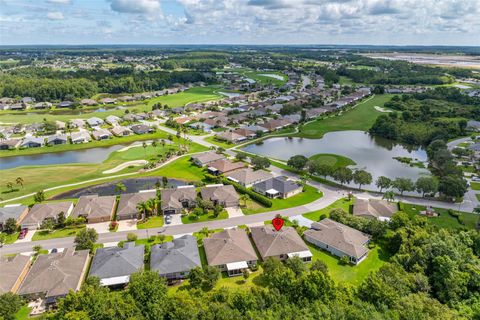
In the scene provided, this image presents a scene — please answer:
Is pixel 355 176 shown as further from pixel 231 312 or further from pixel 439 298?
pixel 231 312

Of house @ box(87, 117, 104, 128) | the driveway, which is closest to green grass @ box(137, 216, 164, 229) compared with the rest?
the driveway

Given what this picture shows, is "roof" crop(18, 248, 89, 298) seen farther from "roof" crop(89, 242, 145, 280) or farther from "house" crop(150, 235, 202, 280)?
"house" crop(150, 235, 202, 280)

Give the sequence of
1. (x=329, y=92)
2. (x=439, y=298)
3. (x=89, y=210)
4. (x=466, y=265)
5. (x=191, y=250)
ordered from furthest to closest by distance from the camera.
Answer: (x=329, y=92), (x=89, y=210), (x=191, y=250), (x=466, y=265), (x=439, y=298)

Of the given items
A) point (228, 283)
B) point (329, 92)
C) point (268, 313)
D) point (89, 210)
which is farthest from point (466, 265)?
point (329, 92)

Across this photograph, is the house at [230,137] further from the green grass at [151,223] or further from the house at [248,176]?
the green grass at [151,223]

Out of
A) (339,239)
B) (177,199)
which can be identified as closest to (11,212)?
(177,199)

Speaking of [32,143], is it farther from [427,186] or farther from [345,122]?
[345,122]

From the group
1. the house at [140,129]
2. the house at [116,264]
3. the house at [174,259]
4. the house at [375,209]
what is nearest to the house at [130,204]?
the house at [116,264]
